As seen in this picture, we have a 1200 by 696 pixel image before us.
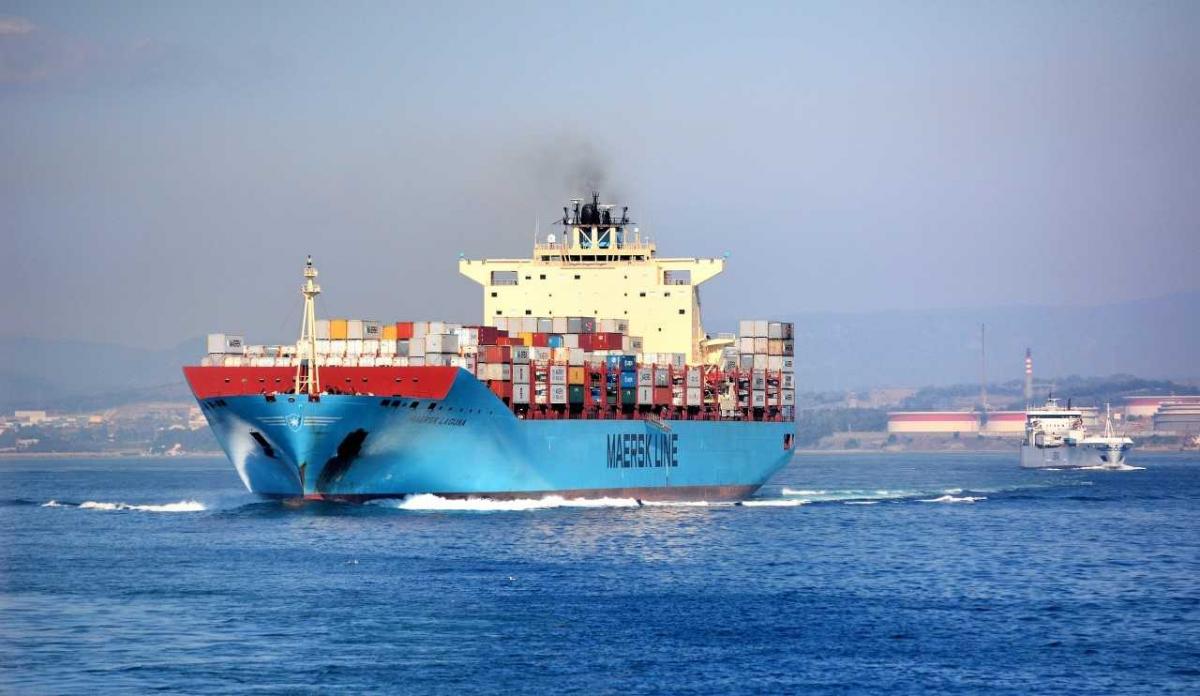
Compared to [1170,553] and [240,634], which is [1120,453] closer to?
[1170,553]

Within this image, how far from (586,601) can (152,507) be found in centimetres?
3399

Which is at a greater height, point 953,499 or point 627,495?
point 627,495

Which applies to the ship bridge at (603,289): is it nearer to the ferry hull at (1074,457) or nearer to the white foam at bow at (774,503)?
the white foam at bow at (774,503)

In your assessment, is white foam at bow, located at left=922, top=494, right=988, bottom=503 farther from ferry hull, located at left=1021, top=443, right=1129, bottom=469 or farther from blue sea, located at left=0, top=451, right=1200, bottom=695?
ferry hull, located at left=1021, top=443, right=1129, bottom=469

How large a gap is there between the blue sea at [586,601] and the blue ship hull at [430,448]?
3.75 ft

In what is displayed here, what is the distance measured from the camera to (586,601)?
138ft

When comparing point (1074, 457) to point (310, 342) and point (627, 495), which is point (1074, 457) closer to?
point (627, 495)

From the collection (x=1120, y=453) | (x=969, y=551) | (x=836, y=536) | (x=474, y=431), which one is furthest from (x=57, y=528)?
(x=1120, y=453)

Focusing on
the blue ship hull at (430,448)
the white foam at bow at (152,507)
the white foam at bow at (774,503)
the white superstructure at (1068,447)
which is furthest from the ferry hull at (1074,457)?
the white foam at bow at (152,507)

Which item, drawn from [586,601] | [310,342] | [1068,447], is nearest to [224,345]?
[310,342]

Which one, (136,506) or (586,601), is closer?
(586,601)

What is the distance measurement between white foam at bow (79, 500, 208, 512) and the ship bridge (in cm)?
1630

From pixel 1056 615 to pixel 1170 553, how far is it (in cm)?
1654

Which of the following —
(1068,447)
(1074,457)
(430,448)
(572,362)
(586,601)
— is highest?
(572,362)
